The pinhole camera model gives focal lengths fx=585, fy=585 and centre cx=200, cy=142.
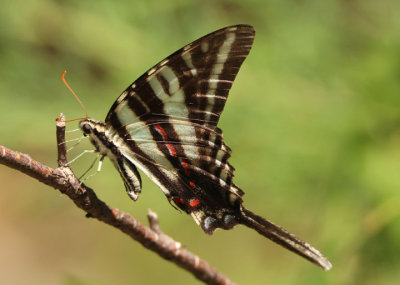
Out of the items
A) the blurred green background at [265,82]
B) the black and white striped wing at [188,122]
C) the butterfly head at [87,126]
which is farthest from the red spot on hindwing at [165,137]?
the blurred green background at [265,82]

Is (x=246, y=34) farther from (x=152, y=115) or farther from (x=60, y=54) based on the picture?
(x=60, y=54)

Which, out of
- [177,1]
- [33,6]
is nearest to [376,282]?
[177,1]

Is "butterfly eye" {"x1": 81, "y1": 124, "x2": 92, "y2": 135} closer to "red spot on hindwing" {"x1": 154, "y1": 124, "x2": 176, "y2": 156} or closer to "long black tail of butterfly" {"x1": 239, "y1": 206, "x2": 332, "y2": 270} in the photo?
"red spot on hindwing" {"x1": 154, "y1": 124, "x2": 176, "y2": 156}

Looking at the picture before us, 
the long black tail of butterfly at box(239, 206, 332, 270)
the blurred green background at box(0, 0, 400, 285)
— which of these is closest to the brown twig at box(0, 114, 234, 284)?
the long black tail of butterfly at box(239, 206, 332, 270)

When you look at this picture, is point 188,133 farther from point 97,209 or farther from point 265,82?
point 265,82

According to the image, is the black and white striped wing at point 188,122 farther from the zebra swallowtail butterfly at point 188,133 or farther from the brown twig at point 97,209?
the brown twig at point 97,209

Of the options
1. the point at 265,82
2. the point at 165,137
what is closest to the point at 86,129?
the point at 165,137

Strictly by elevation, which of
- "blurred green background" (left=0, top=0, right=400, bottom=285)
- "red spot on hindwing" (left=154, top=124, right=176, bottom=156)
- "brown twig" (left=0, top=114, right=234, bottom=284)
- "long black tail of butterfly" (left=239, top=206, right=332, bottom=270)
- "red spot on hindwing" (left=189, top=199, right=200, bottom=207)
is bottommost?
"brown twig" (left=0, top=114, right=234, bottom=284)
